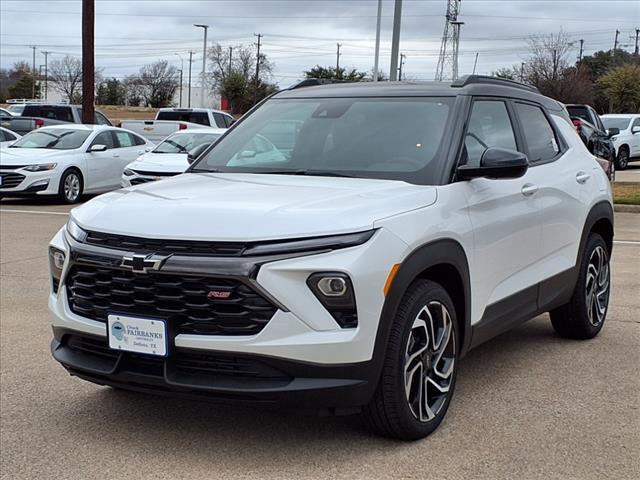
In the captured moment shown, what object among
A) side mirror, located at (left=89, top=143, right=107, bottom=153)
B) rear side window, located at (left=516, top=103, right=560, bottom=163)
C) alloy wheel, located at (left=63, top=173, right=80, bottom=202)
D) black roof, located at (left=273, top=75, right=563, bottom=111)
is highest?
black roof, located at (left=273, top=75, right=563, bottom=111)

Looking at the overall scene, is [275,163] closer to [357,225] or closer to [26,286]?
A: [357,225]

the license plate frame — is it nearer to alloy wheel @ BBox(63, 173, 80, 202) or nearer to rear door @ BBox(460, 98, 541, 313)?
rear door @ BBox(460, 98, 541, 313)

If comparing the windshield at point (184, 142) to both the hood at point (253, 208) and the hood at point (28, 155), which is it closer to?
the hood at point (28, 155)

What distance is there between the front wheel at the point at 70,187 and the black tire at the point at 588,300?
11.7m

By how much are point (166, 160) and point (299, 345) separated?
1166 cm

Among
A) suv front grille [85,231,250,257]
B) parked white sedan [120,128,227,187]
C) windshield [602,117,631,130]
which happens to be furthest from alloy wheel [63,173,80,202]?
windshield [602,117,631,130]

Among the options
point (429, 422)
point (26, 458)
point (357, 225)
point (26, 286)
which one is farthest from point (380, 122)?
point (26, 286)

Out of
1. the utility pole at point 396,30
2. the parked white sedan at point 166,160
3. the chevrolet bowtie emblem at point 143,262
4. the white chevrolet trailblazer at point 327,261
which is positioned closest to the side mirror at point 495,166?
the white chevrolet trailblazer at point 327,261

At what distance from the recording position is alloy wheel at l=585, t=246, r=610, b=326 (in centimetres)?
597

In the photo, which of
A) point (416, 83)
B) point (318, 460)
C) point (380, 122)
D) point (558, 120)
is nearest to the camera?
point (318, 460)

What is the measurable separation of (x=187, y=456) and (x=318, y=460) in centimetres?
61

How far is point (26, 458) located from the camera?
3834 millimetres

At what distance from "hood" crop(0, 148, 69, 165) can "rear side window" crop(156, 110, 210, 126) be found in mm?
7124

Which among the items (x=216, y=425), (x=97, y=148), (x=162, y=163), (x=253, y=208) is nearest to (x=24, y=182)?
(x=97, y=148)
